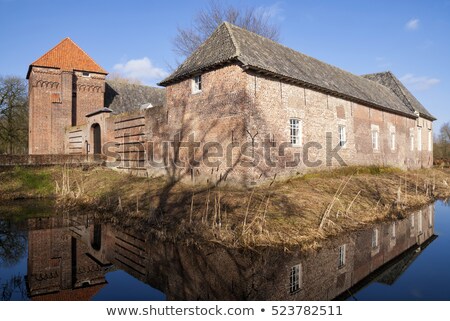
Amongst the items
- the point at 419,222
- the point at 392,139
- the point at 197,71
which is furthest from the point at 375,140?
the point at 197,71

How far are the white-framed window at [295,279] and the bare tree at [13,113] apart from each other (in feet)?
114

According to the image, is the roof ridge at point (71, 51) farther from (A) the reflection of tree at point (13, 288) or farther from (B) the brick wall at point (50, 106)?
(A) the reflection of tree at point (13, 288)

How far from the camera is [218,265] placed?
6.08 meters

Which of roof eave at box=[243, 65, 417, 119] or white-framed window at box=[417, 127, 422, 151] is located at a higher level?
roof eave at box=[243, 65, 417, 119]

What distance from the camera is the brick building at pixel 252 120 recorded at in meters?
A: 12.0

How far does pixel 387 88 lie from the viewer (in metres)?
26.8

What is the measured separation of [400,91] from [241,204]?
2314cm

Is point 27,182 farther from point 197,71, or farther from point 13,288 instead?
point 13,288

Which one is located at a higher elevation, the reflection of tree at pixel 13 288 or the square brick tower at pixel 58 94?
the square brick tower at pixel 58 94

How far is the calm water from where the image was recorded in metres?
5.22

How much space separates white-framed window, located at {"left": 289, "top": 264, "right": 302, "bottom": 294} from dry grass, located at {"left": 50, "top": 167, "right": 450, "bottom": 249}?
43.0 inches

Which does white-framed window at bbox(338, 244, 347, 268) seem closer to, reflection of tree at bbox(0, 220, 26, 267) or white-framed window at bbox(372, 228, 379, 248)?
white-framed window at bbox(372, 228, 379, 248)

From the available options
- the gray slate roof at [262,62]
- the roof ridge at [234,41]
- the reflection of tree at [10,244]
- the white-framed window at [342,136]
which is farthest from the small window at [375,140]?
the reflection of tree at [10,244]

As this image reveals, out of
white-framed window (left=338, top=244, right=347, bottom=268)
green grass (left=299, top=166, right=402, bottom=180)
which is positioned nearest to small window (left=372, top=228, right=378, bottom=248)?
white-framed window (left=338, top=244, right=347, bottom=268)
